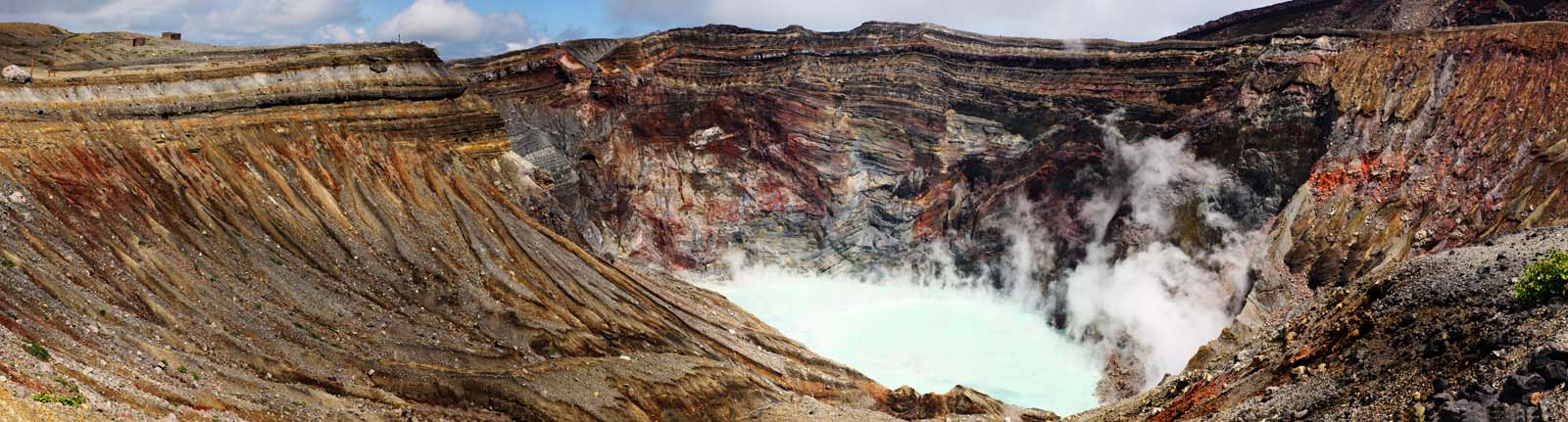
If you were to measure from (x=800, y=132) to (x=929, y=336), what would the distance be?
47.1 ft

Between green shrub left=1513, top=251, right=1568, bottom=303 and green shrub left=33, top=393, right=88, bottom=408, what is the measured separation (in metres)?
23.7

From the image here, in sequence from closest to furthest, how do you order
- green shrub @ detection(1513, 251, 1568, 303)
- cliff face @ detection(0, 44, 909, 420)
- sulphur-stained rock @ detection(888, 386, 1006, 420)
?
green shrub @ detection(1513, 251, 1568, 303)
cliff face @ detection(0, 44, 909, 420)
sulphur-stained rock @ detection(888, 386, 1006, 420)

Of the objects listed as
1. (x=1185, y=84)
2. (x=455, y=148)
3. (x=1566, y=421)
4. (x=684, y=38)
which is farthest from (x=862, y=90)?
(x=1566, y=421)

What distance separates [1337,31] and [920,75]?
1869cm

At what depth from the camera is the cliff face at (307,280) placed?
2255 centimetres

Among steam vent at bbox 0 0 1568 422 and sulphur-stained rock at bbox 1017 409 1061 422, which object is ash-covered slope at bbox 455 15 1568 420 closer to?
steam vent at bbox 0 0 1568 422

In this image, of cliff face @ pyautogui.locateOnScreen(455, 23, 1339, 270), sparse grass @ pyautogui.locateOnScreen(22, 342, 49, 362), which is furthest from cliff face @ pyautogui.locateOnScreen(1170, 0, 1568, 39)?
sparse grass @ pyautogui.locateOnScreen(22, 342, 49, 362)

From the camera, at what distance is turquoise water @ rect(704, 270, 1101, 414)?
37.1 m

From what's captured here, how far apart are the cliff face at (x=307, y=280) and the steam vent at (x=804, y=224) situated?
121mm

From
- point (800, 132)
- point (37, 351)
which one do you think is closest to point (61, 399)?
point (37, 351)

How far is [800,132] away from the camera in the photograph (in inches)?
2048

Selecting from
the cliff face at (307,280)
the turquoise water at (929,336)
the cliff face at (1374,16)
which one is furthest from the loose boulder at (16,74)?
the cliff face at (1374,16)

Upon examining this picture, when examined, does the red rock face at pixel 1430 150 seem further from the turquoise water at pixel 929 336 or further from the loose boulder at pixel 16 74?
the loose boulder at pixel 16 74

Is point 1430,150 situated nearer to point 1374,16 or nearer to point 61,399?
point 1374,16
